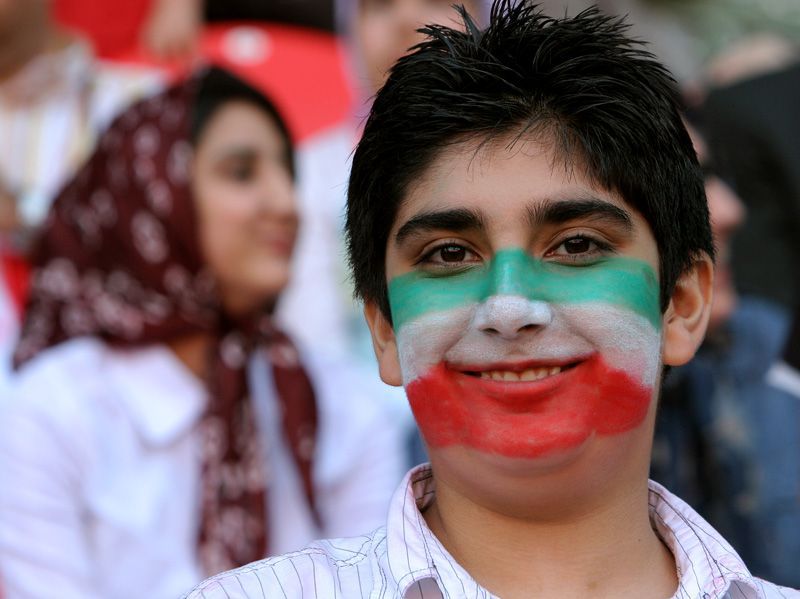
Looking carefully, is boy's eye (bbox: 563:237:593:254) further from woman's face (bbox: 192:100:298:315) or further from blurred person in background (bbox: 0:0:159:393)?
blurred person in background (bbox: 0:0:159:393)

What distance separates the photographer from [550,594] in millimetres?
1680

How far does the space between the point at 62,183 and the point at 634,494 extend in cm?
284

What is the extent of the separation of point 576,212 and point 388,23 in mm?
2734

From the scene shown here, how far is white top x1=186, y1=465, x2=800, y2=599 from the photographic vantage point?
161 cm

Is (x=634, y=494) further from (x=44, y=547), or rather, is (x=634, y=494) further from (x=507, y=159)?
(x=44, y=547)

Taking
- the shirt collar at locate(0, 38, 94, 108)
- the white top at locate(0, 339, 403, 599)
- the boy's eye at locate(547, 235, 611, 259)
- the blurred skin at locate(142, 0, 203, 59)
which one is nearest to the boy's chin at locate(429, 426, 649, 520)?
the boy's eye at locate(547, 235, 611, 259)

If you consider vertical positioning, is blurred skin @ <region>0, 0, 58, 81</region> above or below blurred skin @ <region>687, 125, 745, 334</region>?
above

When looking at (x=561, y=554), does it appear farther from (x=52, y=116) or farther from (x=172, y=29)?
(x=172, y=29)

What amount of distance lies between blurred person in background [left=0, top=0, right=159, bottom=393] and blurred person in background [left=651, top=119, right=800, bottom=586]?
2029 millimetres

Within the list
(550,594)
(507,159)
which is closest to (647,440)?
(550,594)

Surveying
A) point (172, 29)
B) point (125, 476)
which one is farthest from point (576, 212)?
point (172, 29)

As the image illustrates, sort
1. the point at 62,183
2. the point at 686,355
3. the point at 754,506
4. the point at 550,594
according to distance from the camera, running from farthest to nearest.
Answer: the point at 62,183 → the point at 754,506 → the point at 686,355 → the point at 550,594

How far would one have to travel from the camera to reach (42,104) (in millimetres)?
4289

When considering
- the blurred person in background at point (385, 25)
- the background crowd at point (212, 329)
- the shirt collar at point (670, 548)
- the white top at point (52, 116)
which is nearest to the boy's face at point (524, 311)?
the shirt collar at point (670, 548)
